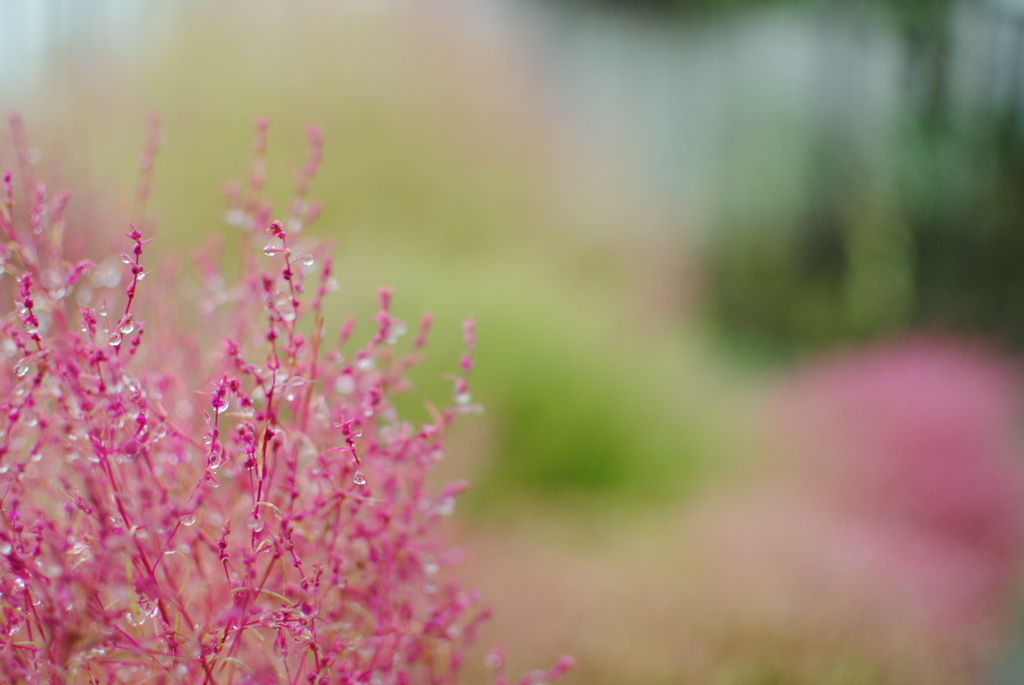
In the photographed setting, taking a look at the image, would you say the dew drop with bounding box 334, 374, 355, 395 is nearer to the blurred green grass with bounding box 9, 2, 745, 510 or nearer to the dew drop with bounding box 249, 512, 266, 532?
the dew drop with bounding box 249, 512, 266, 532

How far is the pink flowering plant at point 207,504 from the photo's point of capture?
0.42 metres

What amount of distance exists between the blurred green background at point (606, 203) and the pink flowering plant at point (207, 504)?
39 cm

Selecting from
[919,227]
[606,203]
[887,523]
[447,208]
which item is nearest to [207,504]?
[887,523]

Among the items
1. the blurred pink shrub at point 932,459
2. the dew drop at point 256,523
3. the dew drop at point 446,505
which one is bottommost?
the blurred pink shrub at point 932,459

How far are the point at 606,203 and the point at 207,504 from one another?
2.51 meters

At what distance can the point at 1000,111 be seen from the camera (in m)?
4.23

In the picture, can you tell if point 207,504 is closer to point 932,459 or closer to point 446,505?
point 446,505

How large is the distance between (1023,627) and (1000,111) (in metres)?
3.18

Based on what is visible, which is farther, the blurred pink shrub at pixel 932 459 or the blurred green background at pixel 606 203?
the blurred pink shrub at pixel 932 459

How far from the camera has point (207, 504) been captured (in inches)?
22.7

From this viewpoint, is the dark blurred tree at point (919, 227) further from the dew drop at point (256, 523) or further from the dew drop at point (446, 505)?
the dew drop at point (256, 523)

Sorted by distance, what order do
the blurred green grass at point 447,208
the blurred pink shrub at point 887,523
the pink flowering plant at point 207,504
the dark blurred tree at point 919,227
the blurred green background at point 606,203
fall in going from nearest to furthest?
the pink flowering plant at point 207,504
the blurred pink shrub at point 887,523
the blurred green background at point 606,203
the blurred green grass at point 447,208
the dark blurred tree at point 919,227

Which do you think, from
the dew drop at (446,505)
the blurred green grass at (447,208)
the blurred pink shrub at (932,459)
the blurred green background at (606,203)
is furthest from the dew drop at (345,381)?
the blurred pink shrub at (932,459)

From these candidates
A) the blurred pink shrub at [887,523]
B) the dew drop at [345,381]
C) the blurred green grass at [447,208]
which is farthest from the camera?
the blurred green grass at [447,208]
